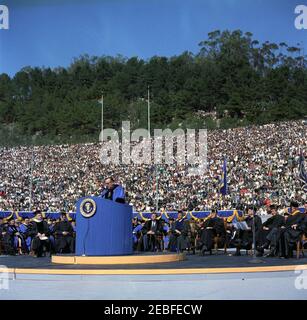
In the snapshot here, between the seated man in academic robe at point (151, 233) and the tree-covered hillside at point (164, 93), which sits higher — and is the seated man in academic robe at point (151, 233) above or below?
below

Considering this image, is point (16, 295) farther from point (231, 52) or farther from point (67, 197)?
point (231, 52)

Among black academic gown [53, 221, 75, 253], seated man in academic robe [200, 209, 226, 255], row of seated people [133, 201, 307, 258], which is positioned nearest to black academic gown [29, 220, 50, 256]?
black academic gown [53, 221, 75, 253]

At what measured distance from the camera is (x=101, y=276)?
1196cm

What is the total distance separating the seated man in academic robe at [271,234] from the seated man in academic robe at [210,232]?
1.63 metres

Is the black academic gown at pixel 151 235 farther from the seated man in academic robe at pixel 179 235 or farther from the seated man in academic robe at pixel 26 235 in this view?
the seated man in academic robe at pixel 26 235

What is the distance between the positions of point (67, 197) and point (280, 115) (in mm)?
33162

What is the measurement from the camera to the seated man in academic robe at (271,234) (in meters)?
15.8

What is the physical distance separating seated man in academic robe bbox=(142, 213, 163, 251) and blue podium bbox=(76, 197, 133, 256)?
15.7 feet

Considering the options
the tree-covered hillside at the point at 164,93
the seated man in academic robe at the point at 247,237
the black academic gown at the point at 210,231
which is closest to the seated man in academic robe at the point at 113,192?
the black academic gown at the point at 210,231

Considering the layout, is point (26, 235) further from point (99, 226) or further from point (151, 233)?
point (99, 226)

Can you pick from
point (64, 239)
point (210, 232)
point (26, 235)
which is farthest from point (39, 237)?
point (210, 232)

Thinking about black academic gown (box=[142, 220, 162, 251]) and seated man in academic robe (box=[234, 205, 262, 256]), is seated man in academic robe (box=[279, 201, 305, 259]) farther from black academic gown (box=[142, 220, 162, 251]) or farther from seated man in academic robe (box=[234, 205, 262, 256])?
black academic gown (box=[142, 220, 162, 251])

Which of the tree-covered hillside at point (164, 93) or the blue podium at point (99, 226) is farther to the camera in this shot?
the tree-covered hillside at point (164, 93)
